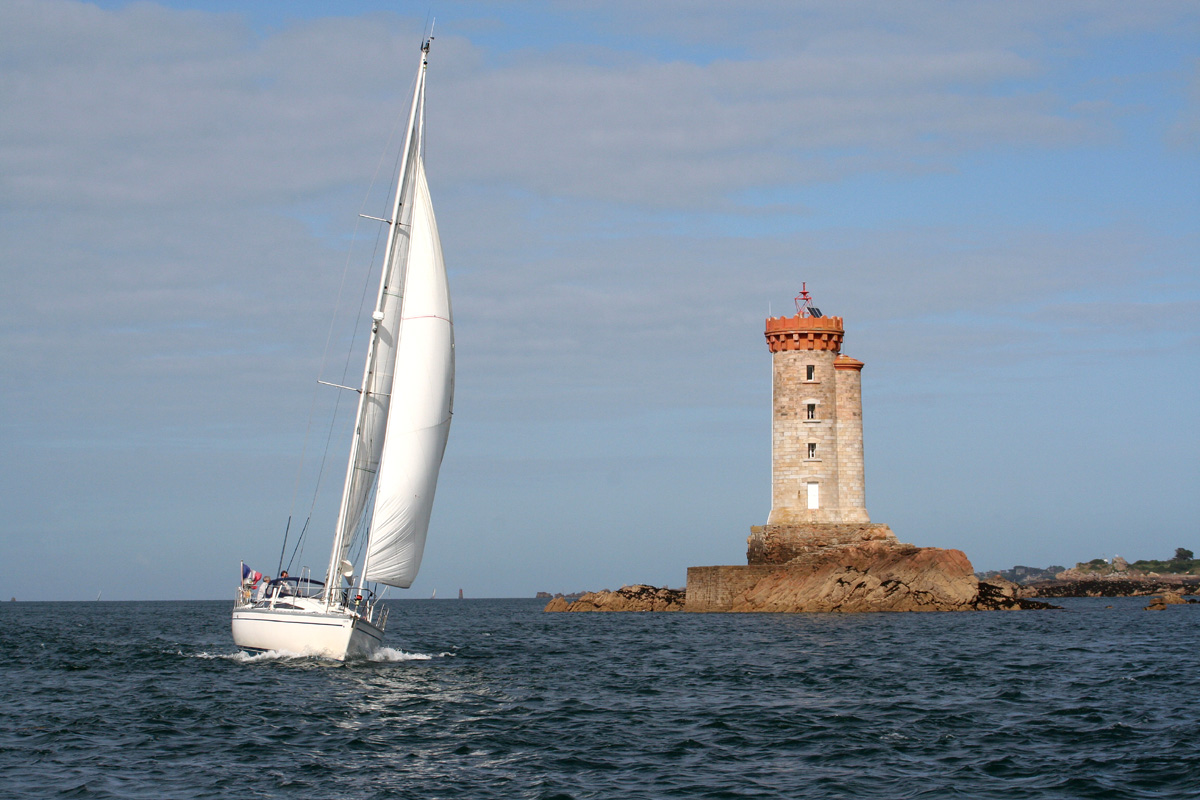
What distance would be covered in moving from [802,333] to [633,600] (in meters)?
27.5

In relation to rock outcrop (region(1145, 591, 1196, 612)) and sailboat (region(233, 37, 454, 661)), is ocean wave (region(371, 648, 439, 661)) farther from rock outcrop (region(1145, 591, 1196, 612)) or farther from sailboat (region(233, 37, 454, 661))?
rock outcrop (region(1145, 591, 1196, 612))

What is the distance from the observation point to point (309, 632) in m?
26.4

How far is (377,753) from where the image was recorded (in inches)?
679

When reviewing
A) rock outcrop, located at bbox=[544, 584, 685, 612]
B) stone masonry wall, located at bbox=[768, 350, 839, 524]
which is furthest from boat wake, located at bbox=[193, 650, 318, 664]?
rock outcrop, located at bbox=[544, 584, 685, 612]

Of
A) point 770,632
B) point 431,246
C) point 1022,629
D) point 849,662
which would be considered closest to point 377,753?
point 431,246

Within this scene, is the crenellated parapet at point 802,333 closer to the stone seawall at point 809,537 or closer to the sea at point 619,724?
the stone seawall at point 809,537

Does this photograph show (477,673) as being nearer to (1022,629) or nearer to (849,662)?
(849,662)

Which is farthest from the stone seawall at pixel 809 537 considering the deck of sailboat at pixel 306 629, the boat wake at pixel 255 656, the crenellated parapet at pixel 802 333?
the deck of sailboat at pixel 306 629

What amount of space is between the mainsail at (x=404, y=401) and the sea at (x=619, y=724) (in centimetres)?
285

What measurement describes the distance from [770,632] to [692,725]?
78.3 ft

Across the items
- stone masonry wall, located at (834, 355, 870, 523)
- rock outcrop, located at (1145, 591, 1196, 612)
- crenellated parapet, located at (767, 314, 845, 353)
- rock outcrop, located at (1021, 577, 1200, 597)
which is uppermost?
crenellated parapet, located at (767, 314, 845, 353)

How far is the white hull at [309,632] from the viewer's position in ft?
A: 86.1

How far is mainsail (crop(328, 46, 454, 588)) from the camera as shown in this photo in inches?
1063

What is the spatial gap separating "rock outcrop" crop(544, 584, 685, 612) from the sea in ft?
130
